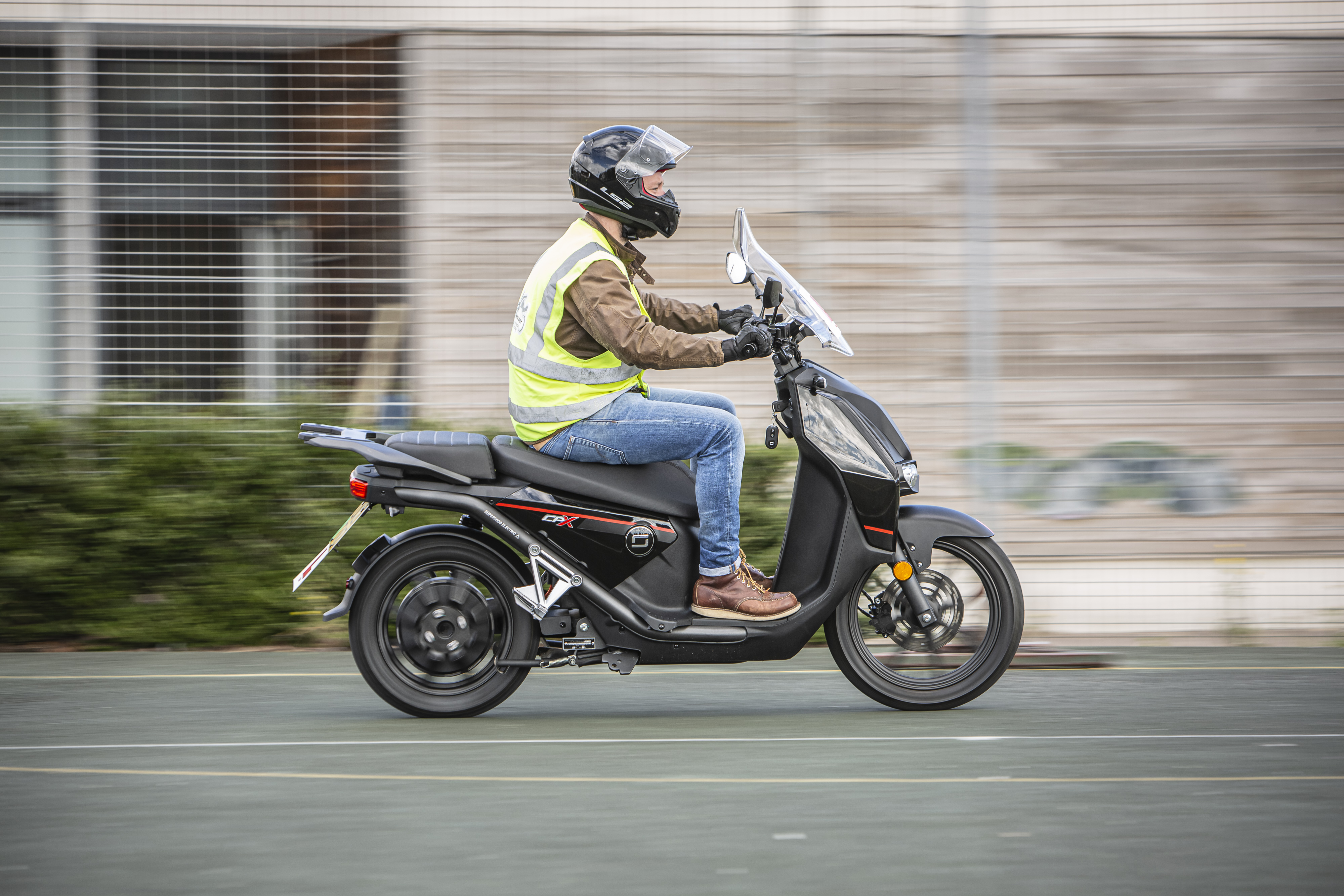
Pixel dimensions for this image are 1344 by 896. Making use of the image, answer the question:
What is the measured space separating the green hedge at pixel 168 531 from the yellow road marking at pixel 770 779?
3.12 metres

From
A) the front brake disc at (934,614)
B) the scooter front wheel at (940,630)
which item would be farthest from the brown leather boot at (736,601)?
the front brake disc at (934,614)

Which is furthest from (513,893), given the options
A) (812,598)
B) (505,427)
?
(505,427)

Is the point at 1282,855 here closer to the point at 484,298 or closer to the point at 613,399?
the point at 613,399

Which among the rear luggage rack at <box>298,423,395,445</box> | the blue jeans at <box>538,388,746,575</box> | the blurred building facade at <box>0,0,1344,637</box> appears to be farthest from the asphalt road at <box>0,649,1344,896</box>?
the blurred building facade at <box>0,0,1344,637</box>

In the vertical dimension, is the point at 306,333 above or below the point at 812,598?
above

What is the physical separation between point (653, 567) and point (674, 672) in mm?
1624

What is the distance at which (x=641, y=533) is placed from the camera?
18.2 feet

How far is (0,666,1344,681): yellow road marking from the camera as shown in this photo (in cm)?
688

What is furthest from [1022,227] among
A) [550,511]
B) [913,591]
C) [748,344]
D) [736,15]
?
[550,511]

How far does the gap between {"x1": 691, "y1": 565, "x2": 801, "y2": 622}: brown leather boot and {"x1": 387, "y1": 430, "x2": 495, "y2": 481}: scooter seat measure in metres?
0.85

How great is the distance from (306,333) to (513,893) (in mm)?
5672

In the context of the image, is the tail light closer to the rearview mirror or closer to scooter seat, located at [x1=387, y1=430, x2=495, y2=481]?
scooter seat, located at [x1=387, y1=430, x2=495, y2=481]

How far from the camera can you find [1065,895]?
3.45m

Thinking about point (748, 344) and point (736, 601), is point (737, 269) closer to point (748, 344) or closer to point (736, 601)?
point (748, 344)
